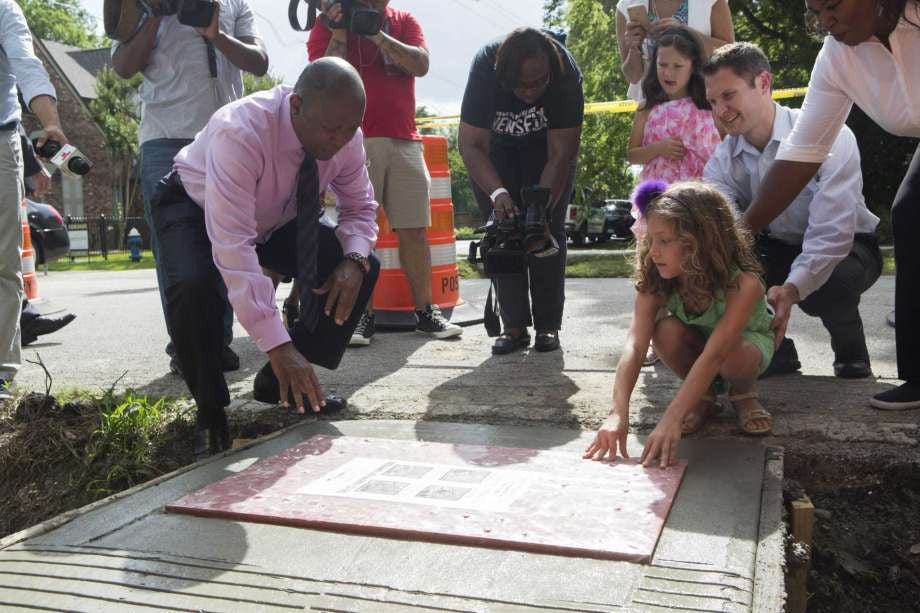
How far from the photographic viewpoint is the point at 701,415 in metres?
2.96

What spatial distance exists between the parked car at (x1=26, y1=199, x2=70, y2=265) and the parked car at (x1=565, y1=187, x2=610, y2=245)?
1681cm

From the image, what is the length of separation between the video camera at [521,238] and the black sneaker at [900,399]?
1.65m

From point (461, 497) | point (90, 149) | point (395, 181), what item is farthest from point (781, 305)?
point (90, 149)

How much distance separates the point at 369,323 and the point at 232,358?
0.91 m

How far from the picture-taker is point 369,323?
506 centimetres

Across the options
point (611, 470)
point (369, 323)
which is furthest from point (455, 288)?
point (611, 470)

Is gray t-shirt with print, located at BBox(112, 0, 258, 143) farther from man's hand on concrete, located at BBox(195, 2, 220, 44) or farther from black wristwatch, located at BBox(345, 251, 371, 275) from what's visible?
black wristwatch, located at BBox(345, 251, 371, 275)

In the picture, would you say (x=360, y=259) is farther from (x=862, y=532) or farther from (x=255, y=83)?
(x=255, y=83)

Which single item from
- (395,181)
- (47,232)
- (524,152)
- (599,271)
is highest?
(524,152)

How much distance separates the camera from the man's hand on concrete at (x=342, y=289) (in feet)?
10.9

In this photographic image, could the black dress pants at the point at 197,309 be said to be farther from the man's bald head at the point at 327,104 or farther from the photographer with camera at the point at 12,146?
the photographer with camera at the point at 12,146

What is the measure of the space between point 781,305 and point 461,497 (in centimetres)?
152

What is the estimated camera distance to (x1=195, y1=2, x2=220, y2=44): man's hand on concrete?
403 centimetres

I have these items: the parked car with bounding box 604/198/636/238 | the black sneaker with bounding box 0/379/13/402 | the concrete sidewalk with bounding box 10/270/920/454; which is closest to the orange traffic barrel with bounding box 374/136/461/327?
the concrete sidewalk with bounding box 10/270/920/454
